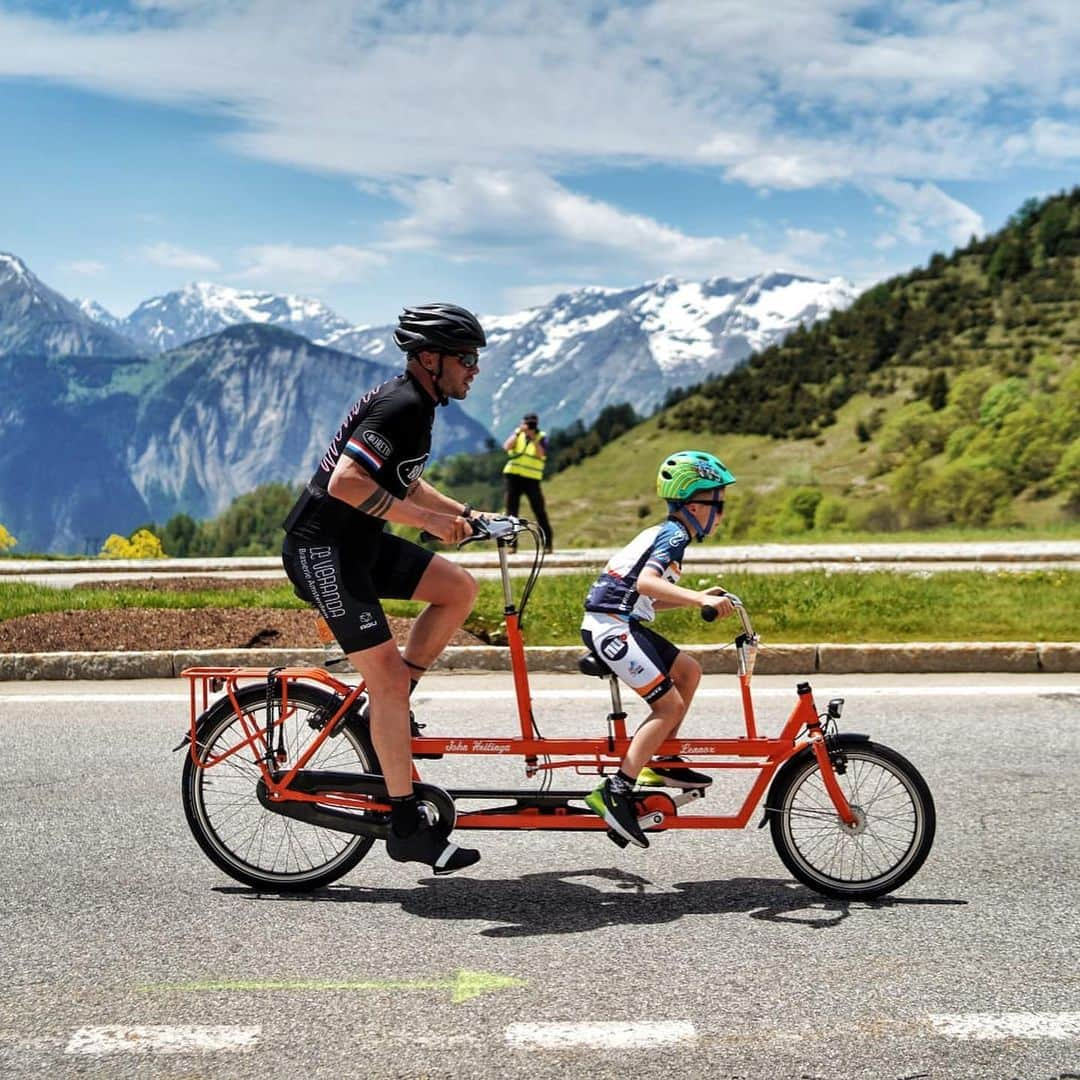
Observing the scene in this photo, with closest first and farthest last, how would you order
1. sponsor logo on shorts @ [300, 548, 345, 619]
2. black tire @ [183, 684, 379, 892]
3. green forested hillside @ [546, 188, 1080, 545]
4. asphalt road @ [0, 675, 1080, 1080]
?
1. asphalt road @ [0, 675, 1080, 1080]
2. sponsor logo on shorts @ [300, 548, 345, 619]
3. black tire @ [183, 684, 379, 892]
4. green forested hillside @ [546, 188, 1080, 545]

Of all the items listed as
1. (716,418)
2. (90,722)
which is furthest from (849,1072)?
(716,418)

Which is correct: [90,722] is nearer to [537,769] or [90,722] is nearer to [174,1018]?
[537,769]

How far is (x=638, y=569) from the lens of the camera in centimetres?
520

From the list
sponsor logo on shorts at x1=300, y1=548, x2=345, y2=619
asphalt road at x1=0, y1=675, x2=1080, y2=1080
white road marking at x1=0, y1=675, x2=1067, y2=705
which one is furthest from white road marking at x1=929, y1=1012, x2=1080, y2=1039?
white road marking at x1=0, y1=675, x2=1067, y2=705

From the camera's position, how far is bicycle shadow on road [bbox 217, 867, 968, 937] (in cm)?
499

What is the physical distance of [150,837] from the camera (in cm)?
602

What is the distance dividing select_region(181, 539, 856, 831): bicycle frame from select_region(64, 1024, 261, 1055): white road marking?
1390 millimetres

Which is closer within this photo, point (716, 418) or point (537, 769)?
point (537, 769)

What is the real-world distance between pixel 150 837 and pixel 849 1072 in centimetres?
345

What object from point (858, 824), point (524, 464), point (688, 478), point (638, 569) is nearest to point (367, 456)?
point (638, 569)

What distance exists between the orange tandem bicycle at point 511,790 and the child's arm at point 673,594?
1.14 ft

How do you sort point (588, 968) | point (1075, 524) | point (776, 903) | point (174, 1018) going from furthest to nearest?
point (1075, 524) < point (776, 903) < point (588, 968) < point (174, 1018)

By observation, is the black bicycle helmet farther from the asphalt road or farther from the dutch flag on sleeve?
the asphalt road

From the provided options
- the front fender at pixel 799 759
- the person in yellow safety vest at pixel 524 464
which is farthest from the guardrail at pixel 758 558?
the front fender at pixel 799 759
